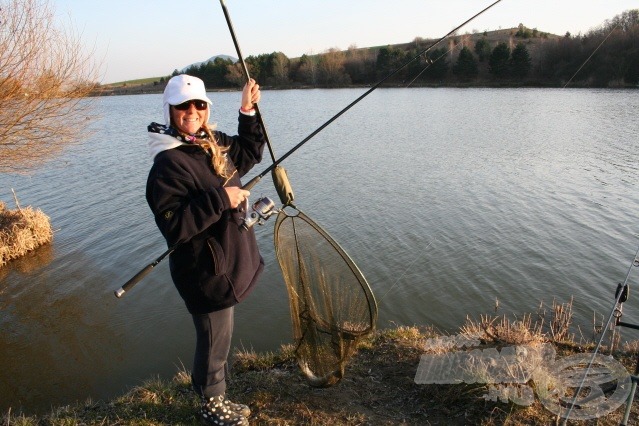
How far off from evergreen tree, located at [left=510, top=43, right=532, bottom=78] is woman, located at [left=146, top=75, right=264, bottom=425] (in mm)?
57114

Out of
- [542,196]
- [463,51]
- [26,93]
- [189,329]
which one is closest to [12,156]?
[26,93]

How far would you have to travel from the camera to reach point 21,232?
41.1 feet

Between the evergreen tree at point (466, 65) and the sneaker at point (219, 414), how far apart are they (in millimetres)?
61063

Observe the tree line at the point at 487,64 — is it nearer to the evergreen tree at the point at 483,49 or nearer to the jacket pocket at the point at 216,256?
the evergreen tree at the point at 483,49

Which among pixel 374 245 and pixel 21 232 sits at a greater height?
pixel 21 232

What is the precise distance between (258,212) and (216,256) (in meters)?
0.46

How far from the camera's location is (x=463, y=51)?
58594 mm

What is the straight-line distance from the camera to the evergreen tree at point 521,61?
52.4m

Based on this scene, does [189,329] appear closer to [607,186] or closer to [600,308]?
[600,308]

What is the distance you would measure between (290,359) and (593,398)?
2.83 meters

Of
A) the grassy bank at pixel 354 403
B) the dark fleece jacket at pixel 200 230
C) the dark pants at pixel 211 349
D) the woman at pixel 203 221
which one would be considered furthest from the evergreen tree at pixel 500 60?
the dark pants at pixel 211 349

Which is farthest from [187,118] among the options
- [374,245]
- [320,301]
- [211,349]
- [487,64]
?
[487,64]

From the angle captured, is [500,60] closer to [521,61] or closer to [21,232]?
[521,61]

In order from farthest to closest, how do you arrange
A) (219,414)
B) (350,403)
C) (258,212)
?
(350,403)
(219,414)
(258,212)
